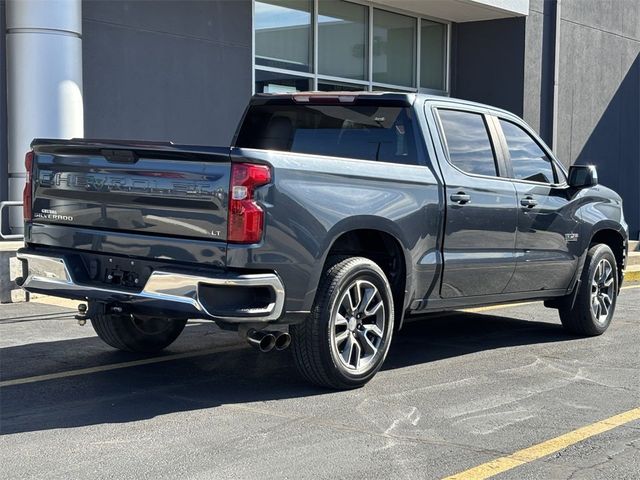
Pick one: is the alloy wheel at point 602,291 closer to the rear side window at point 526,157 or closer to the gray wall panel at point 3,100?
the rear side window at point 526,157

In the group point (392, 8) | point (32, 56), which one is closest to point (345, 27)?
point (392, 8)

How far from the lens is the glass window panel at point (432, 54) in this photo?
18797 millimetres

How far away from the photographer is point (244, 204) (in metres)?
5.48

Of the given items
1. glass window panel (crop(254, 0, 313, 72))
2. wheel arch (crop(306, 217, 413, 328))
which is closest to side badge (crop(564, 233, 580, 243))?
wheel arch (crop(306, 217, 413, 328))

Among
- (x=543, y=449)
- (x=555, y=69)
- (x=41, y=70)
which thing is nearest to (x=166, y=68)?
(x=41, y=70)

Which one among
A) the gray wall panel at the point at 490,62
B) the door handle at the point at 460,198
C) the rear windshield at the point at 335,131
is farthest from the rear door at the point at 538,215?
the gray wall panel at the point at 490,62

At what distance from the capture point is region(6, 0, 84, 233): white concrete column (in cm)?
1094

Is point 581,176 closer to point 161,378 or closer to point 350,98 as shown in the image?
point 350,98

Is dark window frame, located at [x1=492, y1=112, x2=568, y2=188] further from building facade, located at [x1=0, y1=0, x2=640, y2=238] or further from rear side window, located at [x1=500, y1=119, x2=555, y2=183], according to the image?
building facade, located at [x1=0, y1=0, x2=640, y2=238]

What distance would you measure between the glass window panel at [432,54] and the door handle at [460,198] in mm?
12130

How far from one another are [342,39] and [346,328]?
11.2 meters

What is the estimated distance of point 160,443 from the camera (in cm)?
499

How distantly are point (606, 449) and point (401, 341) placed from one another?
337 centimetres

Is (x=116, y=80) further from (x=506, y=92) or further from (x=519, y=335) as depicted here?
(x=506, y=92)
